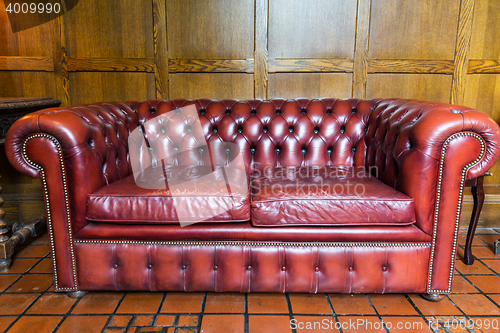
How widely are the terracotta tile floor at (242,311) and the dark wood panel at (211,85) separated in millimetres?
1635

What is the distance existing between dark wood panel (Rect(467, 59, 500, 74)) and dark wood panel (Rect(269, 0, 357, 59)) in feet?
3.19

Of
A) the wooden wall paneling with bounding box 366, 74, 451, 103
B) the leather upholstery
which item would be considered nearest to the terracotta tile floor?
the leather upholstery

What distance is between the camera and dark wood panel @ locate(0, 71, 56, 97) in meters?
2.75

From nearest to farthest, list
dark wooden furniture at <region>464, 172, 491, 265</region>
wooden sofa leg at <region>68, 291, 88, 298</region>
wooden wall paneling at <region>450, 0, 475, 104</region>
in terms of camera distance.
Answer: wooden sofa leg at <region>68, 291, 88, 298</region> < dark wooden furniture at <region>464, 172, 491, 265</region> < wooden wall paneling at <region>450, 0, 475, 104</region>

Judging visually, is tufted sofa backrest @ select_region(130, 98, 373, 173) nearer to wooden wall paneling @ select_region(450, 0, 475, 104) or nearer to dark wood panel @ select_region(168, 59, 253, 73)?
dark wood panel @ select_region(168, 59, 253, 73)

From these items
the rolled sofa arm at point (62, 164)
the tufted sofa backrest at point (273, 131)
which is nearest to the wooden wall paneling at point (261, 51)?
the tufted sofa backrest at point (273, 131)

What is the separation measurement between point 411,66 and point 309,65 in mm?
827

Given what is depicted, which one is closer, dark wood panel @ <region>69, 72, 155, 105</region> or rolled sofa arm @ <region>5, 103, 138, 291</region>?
rolled sofa arm @ <region>5, 103, 138, 291</region>

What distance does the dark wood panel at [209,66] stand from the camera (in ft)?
8.90

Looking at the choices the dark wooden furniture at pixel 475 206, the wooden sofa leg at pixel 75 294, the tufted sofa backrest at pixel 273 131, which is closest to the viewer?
the wooden sofa leg at pixel 75 294

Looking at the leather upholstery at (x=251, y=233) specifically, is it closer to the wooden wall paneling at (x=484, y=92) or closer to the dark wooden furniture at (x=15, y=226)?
the dark wooden furniture at (x=15, y=226)

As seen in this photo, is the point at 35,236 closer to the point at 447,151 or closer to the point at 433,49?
the point at 447,151

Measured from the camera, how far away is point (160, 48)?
2.70 m

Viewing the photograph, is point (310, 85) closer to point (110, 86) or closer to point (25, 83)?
point (110, 86)
